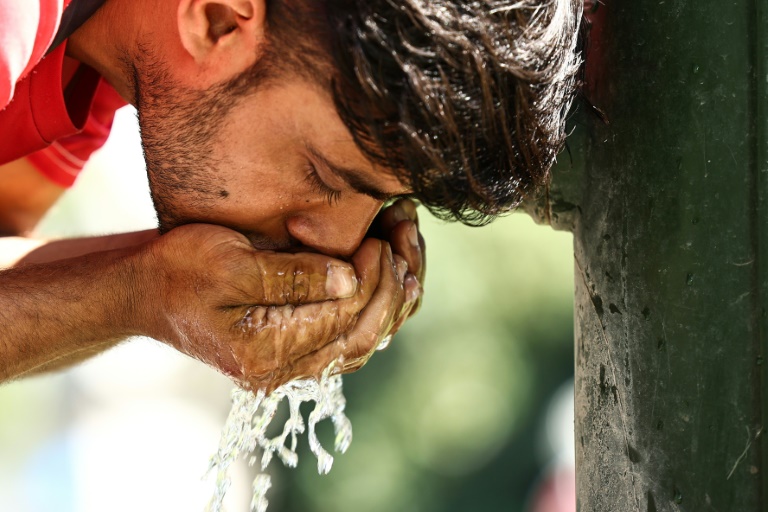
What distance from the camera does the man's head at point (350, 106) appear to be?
1.30m

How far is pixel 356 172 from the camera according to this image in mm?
1426

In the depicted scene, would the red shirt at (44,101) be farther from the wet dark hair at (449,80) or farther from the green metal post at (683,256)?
the green metal post at (683,256)

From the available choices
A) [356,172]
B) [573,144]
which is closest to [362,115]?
[356,172]

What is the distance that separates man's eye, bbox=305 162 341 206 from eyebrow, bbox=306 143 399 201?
4 cm

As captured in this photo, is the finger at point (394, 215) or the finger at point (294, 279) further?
the finger at point (394, 215)

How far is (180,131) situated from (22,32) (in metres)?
0.34

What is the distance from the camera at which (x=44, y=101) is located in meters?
1.82

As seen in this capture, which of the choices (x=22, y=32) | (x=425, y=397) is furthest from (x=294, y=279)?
(x=425, y=397)

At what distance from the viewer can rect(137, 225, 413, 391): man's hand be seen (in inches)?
57.2

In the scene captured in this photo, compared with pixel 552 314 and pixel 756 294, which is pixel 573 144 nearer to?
pixel 756 294

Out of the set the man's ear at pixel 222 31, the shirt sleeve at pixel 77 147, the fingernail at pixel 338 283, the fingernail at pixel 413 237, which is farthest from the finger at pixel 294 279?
the shirt sleeve at pixel 77 147

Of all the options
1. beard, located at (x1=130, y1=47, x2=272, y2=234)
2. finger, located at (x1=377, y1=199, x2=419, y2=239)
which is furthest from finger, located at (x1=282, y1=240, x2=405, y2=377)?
beard, located at (x1=130, y1=47, x2=272, y2=234)

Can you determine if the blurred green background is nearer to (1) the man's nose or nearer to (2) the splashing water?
(2) the splashing water

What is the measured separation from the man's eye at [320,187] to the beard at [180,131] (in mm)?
152
